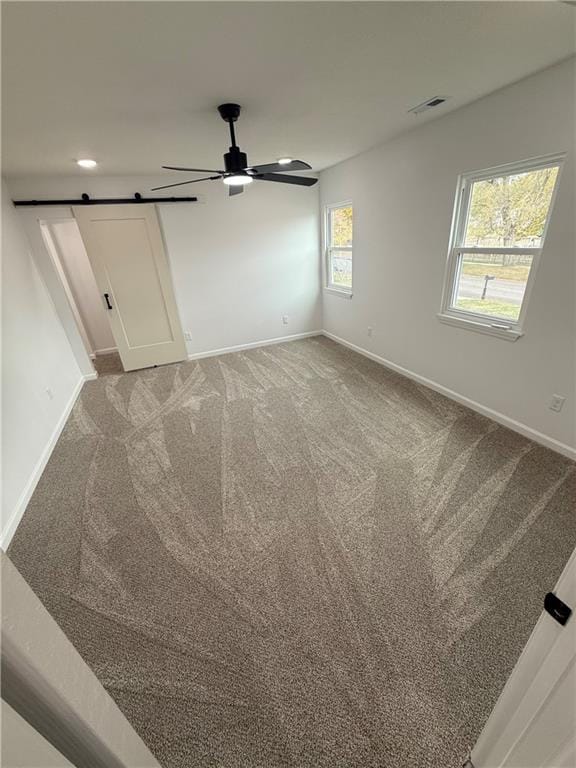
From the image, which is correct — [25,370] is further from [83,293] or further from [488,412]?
[488,412]

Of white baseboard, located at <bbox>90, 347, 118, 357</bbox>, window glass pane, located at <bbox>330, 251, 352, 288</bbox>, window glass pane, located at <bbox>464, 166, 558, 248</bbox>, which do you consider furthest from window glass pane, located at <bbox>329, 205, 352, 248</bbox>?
white baseboard, located at <bbox>90, 347, 118, 357</bbox>

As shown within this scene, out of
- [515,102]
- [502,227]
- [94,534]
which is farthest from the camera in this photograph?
[502,227]

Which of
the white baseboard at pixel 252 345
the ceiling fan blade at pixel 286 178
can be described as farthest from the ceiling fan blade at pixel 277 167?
the white baseboard at pixel 252 345

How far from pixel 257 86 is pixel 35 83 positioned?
3.78 ft

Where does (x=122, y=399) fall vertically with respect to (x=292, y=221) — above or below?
below

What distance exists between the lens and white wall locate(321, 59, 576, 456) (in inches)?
80.9

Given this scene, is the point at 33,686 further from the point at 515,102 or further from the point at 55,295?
the point at 55,295

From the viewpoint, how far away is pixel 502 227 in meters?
2.46

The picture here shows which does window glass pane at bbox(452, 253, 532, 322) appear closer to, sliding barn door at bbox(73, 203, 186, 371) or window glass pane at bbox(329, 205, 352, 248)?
window glass pane at bbox(329, 205, 352, 248)

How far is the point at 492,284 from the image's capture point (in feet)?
8.63

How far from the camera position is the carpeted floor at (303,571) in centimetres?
117

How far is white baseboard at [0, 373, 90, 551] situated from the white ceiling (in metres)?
2.36

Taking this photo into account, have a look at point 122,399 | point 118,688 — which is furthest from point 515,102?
point 122,399

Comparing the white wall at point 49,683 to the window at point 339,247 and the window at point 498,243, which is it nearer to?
the window at point 498,243
